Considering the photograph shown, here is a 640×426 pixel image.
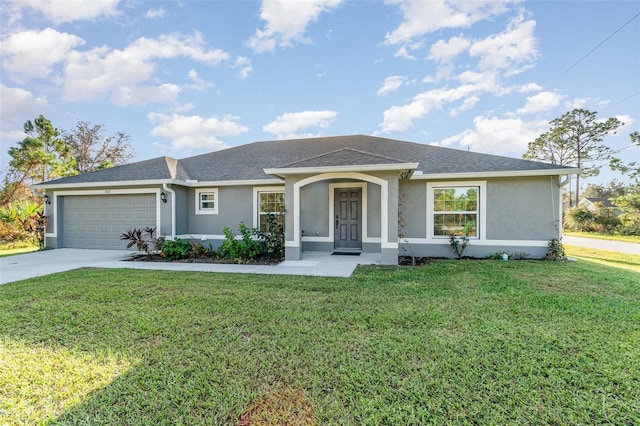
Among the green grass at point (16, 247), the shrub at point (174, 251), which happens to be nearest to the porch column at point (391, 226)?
the shrub at point (174, 251)

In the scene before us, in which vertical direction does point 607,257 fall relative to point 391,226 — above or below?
below

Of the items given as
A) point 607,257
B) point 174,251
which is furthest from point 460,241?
point 174,251

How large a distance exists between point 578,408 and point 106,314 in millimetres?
5627

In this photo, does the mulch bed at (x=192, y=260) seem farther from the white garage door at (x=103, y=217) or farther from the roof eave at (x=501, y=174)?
the roof eave at (x=501, y=174)

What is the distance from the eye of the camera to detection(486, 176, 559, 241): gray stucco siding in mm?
8500

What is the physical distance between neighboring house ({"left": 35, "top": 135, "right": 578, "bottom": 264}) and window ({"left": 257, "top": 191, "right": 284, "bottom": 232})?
41 millimetres

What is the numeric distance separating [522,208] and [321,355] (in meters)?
8.74

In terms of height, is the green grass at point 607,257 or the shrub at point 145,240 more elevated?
the shrub at point 145,240

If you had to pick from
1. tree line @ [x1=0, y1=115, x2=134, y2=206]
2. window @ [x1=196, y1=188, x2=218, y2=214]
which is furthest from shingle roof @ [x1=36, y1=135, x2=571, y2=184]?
tree line @ [x1=0, y1=115, x2=134, y2=206]

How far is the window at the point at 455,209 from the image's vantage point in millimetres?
8969

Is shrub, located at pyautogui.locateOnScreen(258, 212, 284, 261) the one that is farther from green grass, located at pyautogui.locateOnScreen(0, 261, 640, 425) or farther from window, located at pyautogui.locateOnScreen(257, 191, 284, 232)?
green grass, located at pyautogui.locateOnScreen(0, 261, 640, 425)

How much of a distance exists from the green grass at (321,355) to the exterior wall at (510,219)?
136 inches

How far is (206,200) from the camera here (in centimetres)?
1124

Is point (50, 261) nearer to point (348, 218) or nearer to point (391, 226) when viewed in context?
point (348, 218)
